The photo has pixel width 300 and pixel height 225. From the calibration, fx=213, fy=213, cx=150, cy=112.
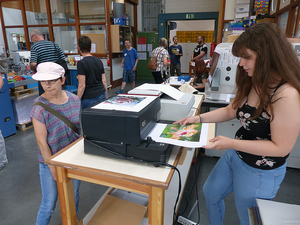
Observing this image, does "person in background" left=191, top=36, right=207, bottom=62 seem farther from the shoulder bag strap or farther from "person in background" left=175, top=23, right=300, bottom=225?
the shoulder bag strap

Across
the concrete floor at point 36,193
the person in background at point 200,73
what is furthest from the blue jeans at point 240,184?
the person in background at point 200,73

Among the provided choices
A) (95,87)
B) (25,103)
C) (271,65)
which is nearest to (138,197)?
(271,65)

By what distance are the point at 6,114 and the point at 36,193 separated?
1.77m

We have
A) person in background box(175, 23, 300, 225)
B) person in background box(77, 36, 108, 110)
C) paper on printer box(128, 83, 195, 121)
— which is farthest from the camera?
person in background box(77, 36, 108, 110)

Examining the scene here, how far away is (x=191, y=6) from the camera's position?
310 inches

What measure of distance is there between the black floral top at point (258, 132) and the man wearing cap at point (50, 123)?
105cm

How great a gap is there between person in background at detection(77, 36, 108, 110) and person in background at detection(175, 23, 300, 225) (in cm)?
188

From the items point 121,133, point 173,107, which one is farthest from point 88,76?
point 121,133

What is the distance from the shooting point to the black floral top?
99 centimetres

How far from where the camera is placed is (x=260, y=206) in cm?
100

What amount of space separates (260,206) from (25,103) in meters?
3.78

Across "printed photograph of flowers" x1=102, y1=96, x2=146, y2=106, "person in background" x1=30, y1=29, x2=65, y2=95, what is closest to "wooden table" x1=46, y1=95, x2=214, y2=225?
"printed photograph of flowers" x1=102, y1=96, x2=146, y2=106

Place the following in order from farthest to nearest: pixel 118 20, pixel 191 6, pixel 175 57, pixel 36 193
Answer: pixel 191 6 → pixel 175 57 → pixel 118 20 → pixel 36 193

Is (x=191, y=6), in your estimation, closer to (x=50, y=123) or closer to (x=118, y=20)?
(x=118, y=20)
